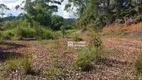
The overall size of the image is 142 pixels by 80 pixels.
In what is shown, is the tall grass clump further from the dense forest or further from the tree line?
the tree line

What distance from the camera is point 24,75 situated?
Answer: 815 centimetres

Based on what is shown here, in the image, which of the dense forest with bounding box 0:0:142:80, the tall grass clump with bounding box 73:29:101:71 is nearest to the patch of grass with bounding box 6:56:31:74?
the dense forest with bounding box 0:0:142:80

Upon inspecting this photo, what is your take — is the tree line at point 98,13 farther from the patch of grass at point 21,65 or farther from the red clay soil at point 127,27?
the patch of grass at point 21,65

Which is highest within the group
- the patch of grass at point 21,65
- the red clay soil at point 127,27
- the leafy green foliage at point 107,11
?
the leafy green foliage at point 107,11

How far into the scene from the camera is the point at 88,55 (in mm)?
9938

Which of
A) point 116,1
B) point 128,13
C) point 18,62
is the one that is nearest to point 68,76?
point 18,62

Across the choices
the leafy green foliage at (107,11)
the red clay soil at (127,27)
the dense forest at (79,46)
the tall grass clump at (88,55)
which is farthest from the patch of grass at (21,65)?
the leafy green foliage at (107,11)

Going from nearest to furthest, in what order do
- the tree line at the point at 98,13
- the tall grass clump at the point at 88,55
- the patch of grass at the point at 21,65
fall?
the patch of grass at the point at 21,65
the tall grass clump at the point at 88,55
the tree line at the point at 98,13

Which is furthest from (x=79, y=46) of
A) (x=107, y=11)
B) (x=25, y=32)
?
(x=107, y=11)

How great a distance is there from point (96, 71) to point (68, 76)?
3.80 ft

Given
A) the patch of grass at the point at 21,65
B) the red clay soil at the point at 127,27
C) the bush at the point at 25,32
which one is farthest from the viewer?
the red clay soil at the point at 127,27

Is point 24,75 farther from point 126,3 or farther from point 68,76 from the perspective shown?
point 126,3

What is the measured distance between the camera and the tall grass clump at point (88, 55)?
9.05 m

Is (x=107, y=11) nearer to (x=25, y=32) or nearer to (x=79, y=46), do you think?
(x=25, y=32)
